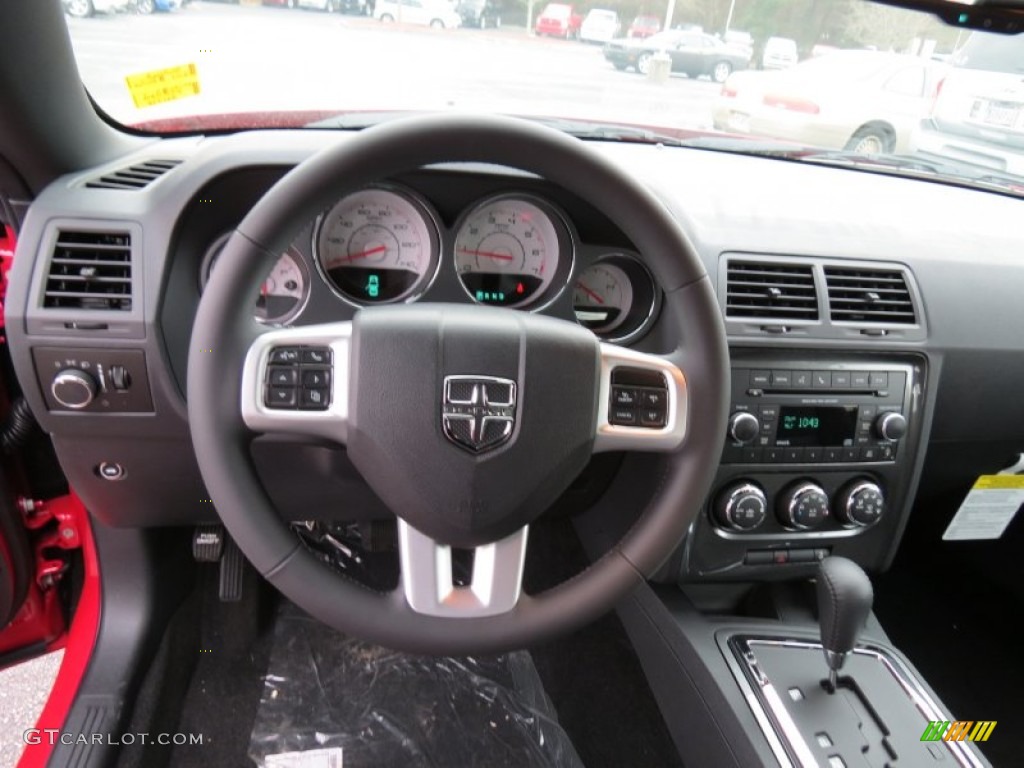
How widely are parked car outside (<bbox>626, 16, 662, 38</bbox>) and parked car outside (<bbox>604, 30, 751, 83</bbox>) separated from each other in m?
0.01

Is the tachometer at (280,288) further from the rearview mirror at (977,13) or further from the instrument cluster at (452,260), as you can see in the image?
the rearview mirror at (977,13)

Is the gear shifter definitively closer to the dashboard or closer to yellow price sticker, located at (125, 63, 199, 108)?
the dashboard

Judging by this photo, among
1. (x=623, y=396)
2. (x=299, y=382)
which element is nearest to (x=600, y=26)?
(x=623, y=396)

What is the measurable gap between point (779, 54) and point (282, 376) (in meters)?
1.44

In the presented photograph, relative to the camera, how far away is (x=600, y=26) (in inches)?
65.2

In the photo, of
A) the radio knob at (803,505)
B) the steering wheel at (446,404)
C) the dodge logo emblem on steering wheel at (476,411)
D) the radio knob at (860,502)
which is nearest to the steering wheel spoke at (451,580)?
the steering wheel at (446,404)

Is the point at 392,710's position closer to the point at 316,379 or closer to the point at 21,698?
the point at 21,698

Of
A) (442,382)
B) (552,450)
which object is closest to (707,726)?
(552,450)

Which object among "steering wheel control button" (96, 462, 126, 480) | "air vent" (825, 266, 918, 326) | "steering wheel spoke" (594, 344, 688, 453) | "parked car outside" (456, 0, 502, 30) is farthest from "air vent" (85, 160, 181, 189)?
"air vent" (825, 266, 918, 326)

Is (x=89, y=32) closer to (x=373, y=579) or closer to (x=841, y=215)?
(x=373, y=579)

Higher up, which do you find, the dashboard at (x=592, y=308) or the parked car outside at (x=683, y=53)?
the parked car outside at (x=683, y=53)

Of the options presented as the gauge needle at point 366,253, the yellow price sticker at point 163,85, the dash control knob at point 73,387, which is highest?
the yellow price sticker at point 163,85

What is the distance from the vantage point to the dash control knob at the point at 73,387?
112 centimetres

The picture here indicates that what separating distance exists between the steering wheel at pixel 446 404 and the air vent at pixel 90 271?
34 cm
